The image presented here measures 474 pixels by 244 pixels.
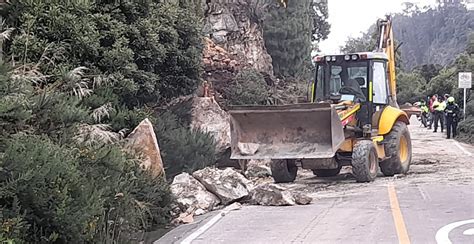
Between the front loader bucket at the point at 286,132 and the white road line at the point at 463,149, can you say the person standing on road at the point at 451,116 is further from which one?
the front loader bucket at the point at 286,132

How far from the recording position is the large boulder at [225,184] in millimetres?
12812

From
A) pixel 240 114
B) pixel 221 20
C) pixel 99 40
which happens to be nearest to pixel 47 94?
pixel 99 40

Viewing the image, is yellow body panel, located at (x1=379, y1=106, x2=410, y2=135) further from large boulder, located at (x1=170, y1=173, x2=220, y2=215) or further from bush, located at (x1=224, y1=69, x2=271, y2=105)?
bush, located at (x1=224, y1=69, x2=271, y2=105)

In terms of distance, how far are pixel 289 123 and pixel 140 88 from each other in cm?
337

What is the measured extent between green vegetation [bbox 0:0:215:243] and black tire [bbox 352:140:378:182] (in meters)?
3.33

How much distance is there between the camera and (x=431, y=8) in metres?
134

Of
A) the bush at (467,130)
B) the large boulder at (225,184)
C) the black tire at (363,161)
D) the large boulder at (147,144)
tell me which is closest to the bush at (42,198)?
the large boulder at (147,144)

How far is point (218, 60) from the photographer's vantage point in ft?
84.0

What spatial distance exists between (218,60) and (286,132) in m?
10.9

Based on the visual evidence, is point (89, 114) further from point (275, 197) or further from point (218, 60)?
point (218, 60)

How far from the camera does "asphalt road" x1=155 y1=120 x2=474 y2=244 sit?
31.1 ft

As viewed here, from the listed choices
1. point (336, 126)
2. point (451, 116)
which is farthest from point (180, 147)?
point (451, 116)

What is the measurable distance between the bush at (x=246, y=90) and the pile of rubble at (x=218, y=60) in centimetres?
50

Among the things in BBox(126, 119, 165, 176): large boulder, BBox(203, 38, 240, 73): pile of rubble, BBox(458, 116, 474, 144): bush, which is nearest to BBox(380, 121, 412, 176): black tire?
BBox(126, 119, 165, 176): large boulder
